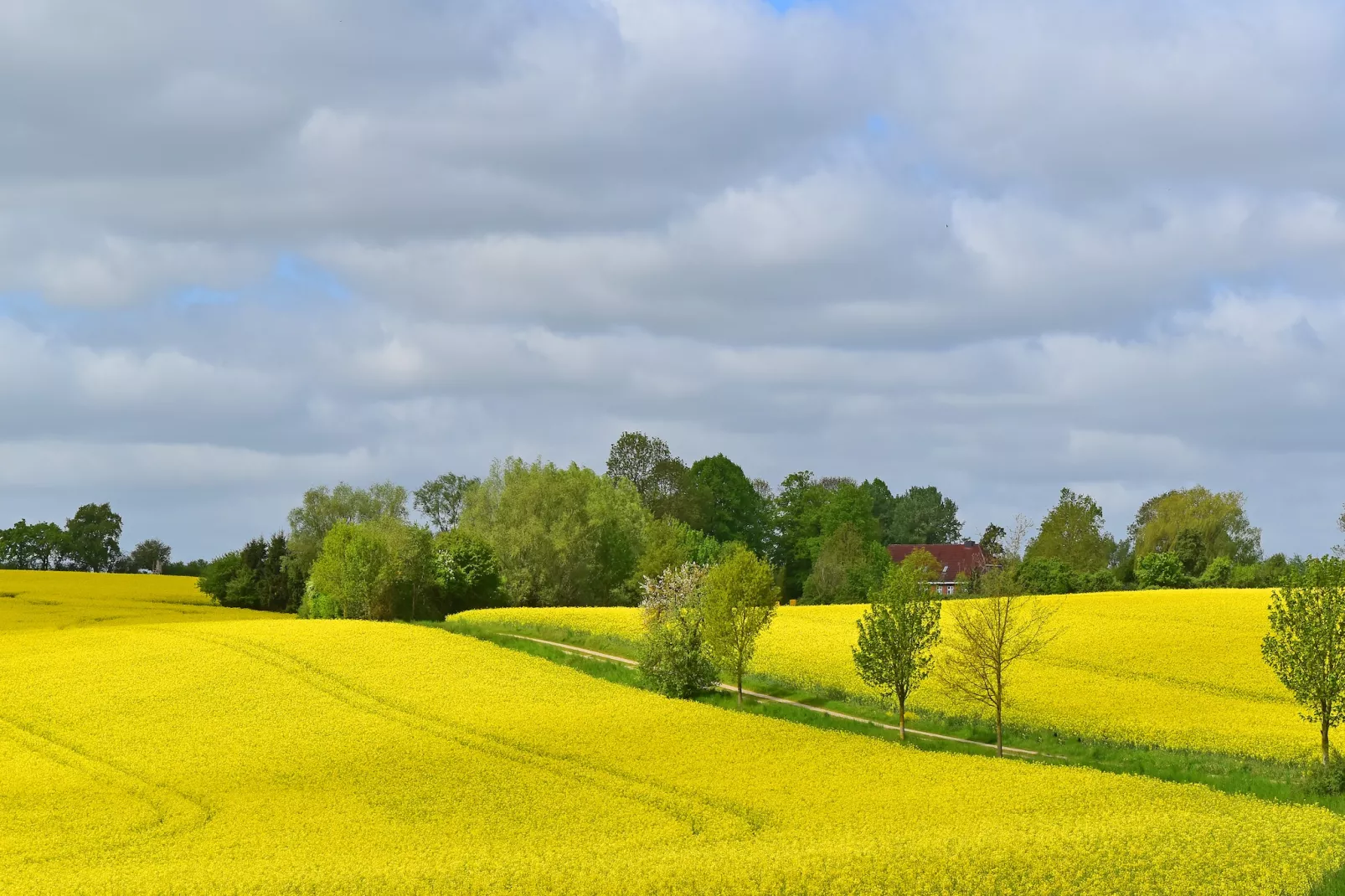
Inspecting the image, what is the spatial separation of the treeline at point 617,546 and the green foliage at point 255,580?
128 mm

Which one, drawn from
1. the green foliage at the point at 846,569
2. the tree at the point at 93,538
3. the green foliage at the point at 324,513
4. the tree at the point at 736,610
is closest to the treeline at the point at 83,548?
the tree at the point at 93,538

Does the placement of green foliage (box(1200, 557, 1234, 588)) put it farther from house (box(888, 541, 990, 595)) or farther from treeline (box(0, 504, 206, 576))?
treeline (box(0, 504, 206, 576))

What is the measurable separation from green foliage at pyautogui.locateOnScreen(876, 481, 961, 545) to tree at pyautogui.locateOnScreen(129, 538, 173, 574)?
96478 mm

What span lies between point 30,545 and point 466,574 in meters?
77.5

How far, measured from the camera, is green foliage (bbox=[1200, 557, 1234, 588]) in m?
101

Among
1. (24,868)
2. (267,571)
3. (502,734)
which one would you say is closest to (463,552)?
(267,571)

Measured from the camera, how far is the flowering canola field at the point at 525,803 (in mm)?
25562

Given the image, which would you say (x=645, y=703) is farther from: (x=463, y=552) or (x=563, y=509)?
(x=563, y=509)

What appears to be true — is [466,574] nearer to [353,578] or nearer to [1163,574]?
[353,578]

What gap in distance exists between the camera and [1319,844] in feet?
99.7

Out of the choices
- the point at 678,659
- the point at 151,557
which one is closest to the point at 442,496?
the point at 151,557

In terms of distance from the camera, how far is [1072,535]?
411 ft

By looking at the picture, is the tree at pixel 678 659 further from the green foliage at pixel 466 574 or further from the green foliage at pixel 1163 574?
the green foliage at pixel 1163 574

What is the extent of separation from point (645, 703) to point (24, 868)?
2537 cm
